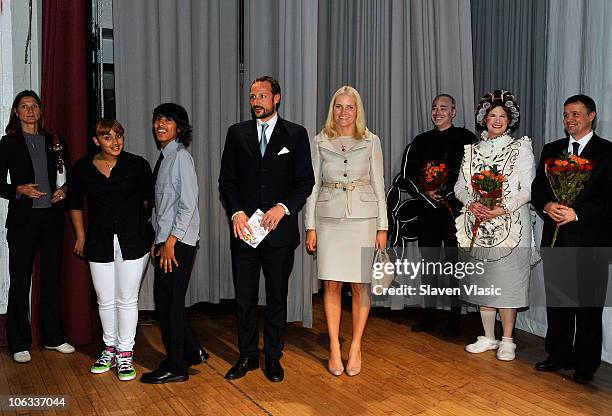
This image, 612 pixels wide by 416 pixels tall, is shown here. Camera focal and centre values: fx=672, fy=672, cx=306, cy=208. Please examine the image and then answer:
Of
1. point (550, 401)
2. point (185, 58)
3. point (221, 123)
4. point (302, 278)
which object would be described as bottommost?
point (550, 401)

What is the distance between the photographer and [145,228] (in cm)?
387

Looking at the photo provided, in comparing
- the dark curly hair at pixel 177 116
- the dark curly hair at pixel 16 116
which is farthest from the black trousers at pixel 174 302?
the dark curly hair at pixel 16 116

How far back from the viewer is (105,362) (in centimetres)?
396

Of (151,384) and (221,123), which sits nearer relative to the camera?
(151,384)

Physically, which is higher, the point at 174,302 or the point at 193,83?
the point at 193,83

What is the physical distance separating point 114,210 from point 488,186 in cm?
220

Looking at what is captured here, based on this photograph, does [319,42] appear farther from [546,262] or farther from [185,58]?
[546,262]

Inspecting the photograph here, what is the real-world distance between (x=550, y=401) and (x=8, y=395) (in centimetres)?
288

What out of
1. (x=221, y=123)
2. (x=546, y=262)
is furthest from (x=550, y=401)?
(x=221, y=123)

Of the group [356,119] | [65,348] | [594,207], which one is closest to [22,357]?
[65,348]

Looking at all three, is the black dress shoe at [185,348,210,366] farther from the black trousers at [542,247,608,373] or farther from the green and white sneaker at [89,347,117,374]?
the black trousers at [542,247,608,373]

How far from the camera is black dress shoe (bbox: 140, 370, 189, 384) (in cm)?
376

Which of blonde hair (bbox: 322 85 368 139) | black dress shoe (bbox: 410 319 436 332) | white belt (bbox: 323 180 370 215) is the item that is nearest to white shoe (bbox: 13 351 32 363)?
white belt (bbox: 323 180 370 215)

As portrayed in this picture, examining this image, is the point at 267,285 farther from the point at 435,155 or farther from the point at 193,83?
the point at 193,83
